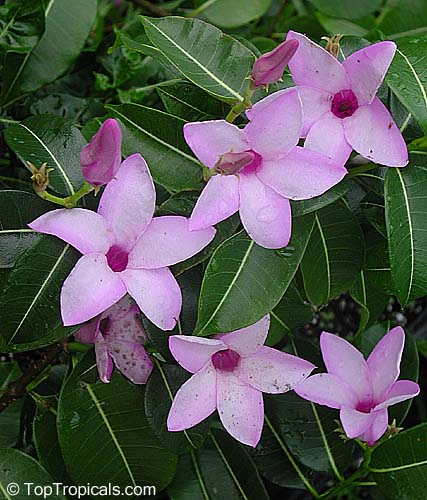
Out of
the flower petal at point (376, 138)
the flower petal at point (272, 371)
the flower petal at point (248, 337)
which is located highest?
the flower petal at point (376, 138)

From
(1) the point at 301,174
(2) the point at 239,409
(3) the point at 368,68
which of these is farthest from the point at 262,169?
(2) the point at 239,409

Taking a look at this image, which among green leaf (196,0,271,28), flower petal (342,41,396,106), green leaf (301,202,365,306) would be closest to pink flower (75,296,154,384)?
green leaf (301,202,365,306)

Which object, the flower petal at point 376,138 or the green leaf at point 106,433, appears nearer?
the flower petal at point 376,138

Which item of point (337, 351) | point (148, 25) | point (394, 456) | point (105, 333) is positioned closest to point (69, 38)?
point (148, 25)

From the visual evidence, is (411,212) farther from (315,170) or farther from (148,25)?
(148,25)

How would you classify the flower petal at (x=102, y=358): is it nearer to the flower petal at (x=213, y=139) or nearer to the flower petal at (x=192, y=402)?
the flower petal at (x=192, y=402)

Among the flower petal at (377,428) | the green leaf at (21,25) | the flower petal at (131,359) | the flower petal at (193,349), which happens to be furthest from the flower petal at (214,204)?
the green leaf at (21,25)
